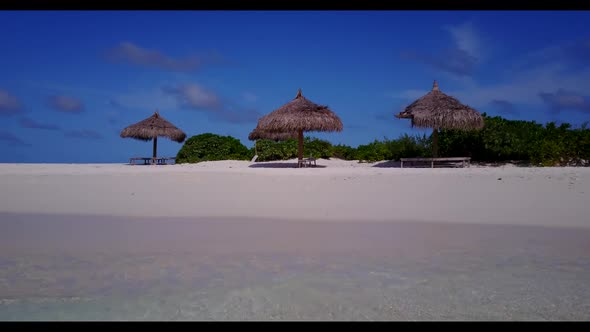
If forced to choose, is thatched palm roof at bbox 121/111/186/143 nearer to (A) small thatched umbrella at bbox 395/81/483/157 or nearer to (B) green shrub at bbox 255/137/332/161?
(B) green shrub at bbox 255/137/332/161

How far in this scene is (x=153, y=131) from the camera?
Result: 17.9 m

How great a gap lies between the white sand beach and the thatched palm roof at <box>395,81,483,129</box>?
4845 millimetres

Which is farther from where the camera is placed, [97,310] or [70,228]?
[70,228]

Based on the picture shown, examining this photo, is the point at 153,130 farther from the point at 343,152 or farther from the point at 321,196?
the point at 321,196

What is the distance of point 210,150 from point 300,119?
5853mm

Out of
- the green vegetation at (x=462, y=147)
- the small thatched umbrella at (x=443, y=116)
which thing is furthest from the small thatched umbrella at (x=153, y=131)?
the small thatched umbrella at (x=443, y=116)

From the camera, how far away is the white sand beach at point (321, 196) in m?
6.05

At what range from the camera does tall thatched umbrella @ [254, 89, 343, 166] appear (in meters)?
13.5

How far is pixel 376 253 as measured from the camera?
155 inches

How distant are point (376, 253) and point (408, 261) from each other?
35 cm

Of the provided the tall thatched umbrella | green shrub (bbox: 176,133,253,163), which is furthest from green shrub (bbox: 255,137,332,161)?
the tall thatched umbrella

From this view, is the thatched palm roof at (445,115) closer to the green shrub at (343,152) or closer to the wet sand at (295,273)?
the green shrub at (343,152)
